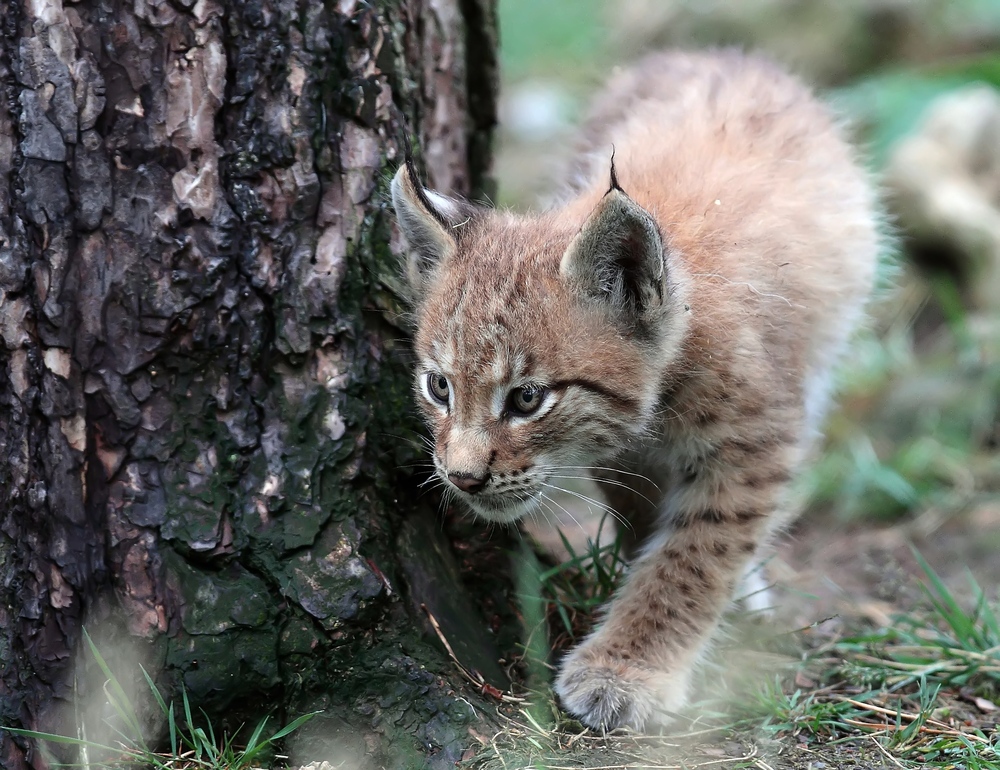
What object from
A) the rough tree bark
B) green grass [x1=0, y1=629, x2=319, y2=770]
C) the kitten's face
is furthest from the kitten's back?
green grass [x1=0, y1=629, x2=319, y2=770]

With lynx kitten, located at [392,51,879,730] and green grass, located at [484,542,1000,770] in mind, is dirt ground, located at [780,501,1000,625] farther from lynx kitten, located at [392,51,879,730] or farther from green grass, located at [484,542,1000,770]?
lynx kitten, located at [392,51,879,730]

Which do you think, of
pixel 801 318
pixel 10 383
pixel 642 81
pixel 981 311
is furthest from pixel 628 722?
pixel 981 311

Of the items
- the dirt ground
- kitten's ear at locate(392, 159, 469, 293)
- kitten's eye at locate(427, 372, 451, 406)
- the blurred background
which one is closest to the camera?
kitten's ear at locate(392, 159, 469, 293)

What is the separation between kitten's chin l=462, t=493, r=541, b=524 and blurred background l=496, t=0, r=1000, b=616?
1.55 metres

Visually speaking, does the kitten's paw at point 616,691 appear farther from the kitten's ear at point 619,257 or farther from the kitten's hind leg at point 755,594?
the kitten's ear at point 619,257

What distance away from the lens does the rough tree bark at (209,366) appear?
3154mm

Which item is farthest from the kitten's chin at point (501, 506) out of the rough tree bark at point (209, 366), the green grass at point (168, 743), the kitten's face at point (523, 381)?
the green grass at point (168, 743)

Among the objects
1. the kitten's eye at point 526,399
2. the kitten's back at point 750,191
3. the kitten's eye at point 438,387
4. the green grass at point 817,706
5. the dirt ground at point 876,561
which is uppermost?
the kitten's back at point 750,191

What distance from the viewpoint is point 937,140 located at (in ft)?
27.7

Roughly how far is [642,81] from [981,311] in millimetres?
3756

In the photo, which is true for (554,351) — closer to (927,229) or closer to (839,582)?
(839,582)

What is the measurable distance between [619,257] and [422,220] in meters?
0.74

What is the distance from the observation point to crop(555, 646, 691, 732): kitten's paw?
363cm

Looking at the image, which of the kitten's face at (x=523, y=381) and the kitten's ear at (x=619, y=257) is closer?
the kitten's ear at (x=619, y=257)
